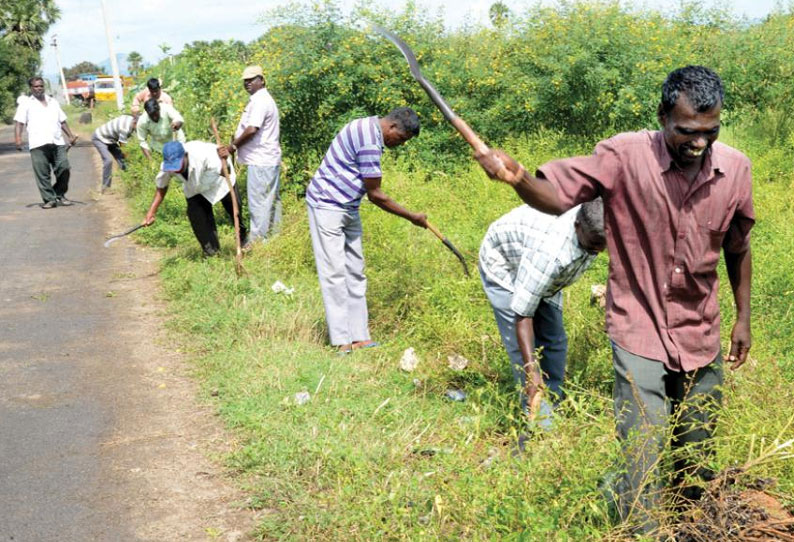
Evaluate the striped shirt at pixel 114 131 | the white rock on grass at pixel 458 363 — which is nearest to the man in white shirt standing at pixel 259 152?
the white rock on grass at pixel 458 363

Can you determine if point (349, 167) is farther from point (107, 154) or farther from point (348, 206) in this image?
point (107, 154)

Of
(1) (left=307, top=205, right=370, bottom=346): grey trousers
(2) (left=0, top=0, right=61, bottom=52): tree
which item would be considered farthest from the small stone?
(2) (left=0, top=0, right=61, bottom=52): tree

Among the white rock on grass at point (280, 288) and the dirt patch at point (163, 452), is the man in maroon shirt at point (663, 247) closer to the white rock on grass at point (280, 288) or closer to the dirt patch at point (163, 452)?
the dirt patch at point (163, 452)

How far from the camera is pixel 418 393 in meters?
4.76

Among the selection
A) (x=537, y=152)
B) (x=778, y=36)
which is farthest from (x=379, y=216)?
(x=778, y=36)

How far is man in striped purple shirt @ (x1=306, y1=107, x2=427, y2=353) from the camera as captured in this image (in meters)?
5.45

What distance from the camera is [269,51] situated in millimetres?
10328

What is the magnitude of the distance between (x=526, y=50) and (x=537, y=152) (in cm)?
152

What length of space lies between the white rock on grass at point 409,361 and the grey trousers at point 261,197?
3.38 meters

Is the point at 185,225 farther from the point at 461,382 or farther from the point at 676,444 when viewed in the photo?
the point at 676,444

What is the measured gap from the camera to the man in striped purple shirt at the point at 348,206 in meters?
5.45

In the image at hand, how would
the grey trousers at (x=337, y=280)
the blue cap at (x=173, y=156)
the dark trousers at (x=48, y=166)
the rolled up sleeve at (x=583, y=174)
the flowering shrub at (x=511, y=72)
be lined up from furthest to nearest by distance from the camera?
the dark trousers at (x=48, y=166), the flowering shrub at (x=511, y=72), the blue cap at (x=173, y=156), the grey trousers at (x=337, y=280), the rolled up sleeve at (x=583, y=174)

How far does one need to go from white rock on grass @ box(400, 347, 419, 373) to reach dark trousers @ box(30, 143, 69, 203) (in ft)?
29.8

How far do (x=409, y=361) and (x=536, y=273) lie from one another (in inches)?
68.9
